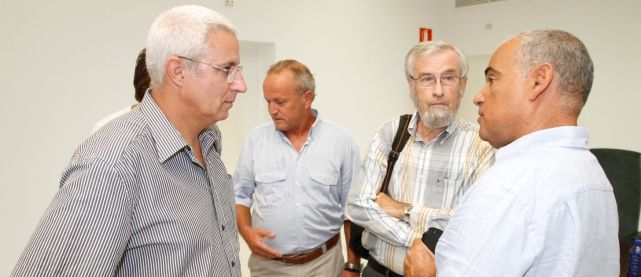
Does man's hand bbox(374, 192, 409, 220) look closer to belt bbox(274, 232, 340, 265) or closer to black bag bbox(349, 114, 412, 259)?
black bag bbox(349, 114, 412, 259)

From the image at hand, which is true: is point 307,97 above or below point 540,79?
below

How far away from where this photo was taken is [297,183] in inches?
97.7

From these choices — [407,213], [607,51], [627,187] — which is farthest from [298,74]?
[607,51]

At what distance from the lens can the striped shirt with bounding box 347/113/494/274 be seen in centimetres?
174

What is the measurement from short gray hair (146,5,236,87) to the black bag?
97 centimetres

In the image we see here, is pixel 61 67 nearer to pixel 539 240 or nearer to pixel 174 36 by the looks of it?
pixel 174 36

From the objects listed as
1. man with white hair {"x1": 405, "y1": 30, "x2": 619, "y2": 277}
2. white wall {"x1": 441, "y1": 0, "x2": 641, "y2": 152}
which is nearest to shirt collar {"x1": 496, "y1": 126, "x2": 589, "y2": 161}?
man with white hair {"x1": 405, "y1": 30, "x2": 619, "y2": 277}

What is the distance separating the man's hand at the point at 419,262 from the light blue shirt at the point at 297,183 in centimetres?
95

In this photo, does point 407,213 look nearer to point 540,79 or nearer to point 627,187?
point 540,79

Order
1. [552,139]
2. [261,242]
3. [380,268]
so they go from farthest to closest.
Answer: [261,242] → [380,268] → [552,139]

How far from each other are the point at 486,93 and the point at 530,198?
1.34ft

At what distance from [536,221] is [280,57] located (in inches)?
134

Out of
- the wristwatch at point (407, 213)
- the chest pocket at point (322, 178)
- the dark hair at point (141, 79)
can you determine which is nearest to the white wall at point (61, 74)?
the dark hair at point (141, 79)

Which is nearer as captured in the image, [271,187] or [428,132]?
[428,132]
